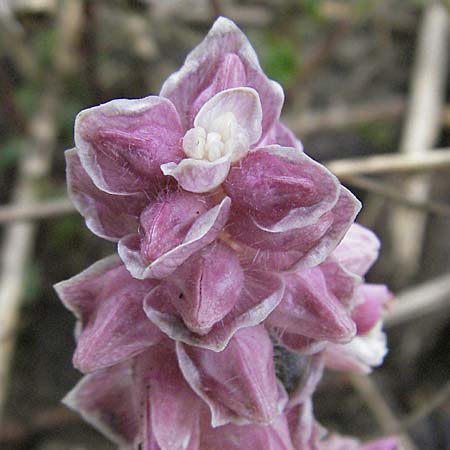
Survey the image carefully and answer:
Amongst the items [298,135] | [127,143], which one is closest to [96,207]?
[127,143]

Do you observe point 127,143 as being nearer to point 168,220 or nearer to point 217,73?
point 168,220

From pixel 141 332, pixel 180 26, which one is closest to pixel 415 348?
pixel 180 26

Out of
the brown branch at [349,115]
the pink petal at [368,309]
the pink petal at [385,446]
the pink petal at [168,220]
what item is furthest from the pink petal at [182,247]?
the brown branch at [349,115]

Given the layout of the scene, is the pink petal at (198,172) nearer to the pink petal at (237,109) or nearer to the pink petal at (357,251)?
the pink petal at (237,109)

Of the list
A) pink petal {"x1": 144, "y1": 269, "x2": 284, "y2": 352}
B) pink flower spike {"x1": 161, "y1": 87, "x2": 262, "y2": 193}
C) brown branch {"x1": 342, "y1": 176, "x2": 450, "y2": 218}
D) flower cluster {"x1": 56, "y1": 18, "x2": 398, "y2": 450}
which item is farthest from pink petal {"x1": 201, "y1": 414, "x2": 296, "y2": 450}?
brown branch {"x1": 342, "y1": 176, "x2": 450, "y2": 218}

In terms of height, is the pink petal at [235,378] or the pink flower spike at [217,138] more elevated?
the pink flower spike at [217,138]

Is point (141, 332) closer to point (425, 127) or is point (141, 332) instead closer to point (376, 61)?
point (425, 127)
